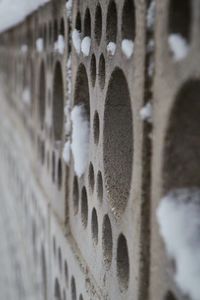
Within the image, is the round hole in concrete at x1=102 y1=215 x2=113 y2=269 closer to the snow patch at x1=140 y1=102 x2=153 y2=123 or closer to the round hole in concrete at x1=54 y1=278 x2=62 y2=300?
the snow patch at x1=140 y1=102 x2=153 y2=123

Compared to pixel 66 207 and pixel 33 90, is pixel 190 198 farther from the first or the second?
pixel 33 90

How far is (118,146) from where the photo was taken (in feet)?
2.97

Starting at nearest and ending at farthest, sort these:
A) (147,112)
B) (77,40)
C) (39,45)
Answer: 1. (147,112)
2. (77,40)
3. (39,45)

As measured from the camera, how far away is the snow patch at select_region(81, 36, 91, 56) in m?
0.95

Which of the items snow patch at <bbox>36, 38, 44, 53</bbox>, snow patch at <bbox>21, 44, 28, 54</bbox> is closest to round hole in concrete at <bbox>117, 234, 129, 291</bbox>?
snow patch at <bbox>36, 38, 44, 53</bbox>

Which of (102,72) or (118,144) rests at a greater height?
(102,72)

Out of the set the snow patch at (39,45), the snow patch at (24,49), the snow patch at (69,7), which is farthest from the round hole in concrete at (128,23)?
the snow patch at (24,49)

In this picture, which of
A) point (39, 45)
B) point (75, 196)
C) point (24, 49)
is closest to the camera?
point (75, 196)

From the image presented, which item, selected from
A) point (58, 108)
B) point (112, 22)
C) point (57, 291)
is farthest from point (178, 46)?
point (57, 291)

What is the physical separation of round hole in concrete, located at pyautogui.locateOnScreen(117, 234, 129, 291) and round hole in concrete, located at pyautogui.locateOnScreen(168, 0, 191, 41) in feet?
1.05

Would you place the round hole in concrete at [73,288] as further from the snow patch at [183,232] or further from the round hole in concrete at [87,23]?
the snow patch at [183,232]

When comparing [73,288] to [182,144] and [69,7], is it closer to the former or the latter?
[69,7]

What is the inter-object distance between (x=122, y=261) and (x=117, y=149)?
168mm

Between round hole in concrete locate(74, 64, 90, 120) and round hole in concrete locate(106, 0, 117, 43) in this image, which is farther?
round hole in concrete locate(74, 64, 90, 120)
